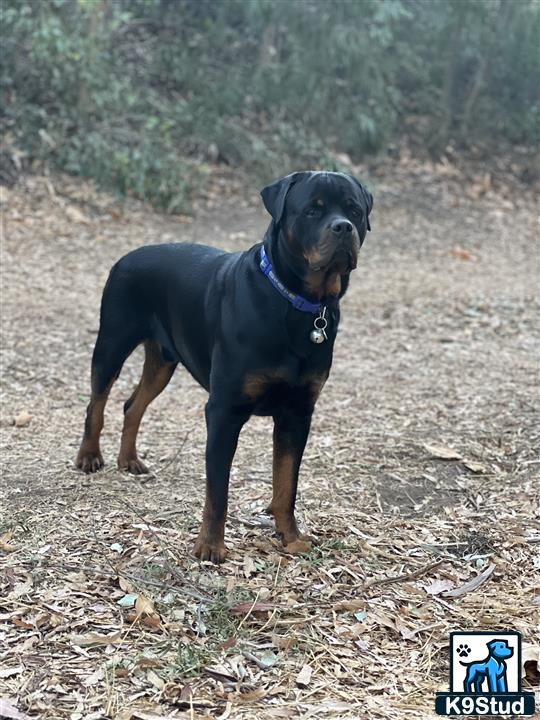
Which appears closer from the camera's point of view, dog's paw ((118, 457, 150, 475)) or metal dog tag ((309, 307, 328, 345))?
metal dog tag ((309, 307, 328, 345))

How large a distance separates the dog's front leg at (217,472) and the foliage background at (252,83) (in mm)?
7678

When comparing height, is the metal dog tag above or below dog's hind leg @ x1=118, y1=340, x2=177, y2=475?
above

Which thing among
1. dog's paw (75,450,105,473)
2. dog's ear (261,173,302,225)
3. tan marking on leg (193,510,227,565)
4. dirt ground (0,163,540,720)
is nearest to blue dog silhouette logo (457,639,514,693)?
dirt ground (0,163,540,720)

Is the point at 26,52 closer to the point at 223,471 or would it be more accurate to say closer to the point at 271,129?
the point at 271,129

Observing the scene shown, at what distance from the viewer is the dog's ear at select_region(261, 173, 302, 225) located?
3781 millimetres

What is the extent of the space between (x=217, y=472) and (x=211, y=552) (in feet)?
1.15

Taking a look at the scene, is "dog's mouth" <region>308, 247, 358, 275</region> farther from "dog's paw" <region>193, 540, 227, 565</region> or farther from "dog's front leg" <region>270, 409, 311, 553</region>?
"dog's paw" <region>193, 540, 227, 565</region>

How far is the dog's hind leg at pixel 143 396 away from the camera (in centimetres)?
489

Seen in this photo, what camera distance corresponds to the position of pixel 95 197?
1100 cm

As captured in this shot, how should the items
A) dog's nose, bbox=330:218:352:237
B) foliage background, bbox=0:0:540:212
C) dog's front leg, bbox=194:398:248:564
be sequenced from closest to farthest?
dog's nose, bbox=330:218:352:237 → dog's front leg, bbox=194:398:248:564 → foliage background, bbox=0:0:540:212

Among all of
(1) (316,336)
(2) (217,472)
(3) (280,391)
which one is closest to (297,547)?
(2) (217,472)

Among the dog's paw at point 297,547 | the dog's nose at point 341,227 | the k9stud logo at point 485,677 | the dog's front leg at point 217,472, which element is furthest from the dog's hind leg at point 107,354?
the k9stud logo at point 485,677

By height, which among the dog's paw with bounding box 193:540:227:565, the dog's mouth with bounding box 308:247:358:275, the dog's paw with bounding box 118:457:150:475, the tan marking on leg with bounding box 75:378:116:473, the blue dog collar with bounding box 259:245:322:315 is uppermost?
the dog's mouth with bounding box 308:247:358:275

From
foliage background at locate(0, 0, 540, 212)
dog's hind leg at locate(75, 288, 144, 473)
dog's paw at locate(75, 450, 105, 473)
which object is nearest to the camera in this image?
dog's hind leg at locate(75, 288, 144, 473)
